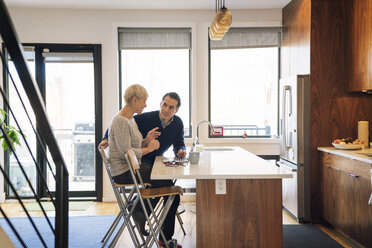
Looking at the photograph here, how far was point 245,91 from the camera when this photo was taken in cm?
509

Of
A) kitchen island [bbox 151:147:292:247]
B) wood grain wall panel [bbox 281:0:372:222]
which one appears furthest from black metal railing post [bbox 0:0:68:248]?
wood grain wall panel [bbox 281:0:372:222]

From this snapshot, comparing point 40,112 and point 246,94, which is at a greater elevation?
point 246,94

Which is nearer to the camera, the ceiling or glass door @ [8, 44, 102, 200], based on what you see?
the ceiling

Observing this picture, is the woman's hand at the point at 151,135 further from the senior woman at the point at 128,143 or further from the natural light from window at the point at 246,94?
the natural light from window at the point at 246,94

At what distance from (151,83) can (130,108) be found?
7.61ft

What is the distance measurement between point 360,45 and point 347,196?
161cm

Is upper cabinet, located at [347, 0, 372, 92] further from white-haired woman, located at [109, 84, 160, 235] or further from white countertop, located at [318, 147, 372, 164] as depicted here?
white-haired woman, located at [109, 84, 160, 235]

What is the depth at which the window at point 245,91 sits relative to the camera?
5.04 meters

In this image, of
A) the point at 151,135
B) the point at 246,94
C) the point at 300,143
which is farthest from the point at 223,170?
the point at 246,94

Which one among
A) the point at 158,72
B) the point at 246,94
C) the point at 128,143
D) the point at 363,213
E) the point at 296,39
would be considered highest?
the point at 296,39

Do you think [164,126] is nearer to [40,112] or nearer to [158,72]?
[158,72]

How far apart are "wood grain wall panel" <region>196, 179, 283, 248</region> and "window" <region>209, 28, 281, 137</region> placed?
2.77 metres

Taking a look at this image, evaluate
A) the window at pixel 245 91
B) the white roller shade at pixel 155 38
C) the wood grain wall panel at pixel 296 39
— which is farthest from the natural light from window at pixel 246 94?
the white roller shade at pixel 155 38

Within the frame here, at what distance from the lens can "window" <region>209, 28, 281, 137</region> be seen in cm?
504
